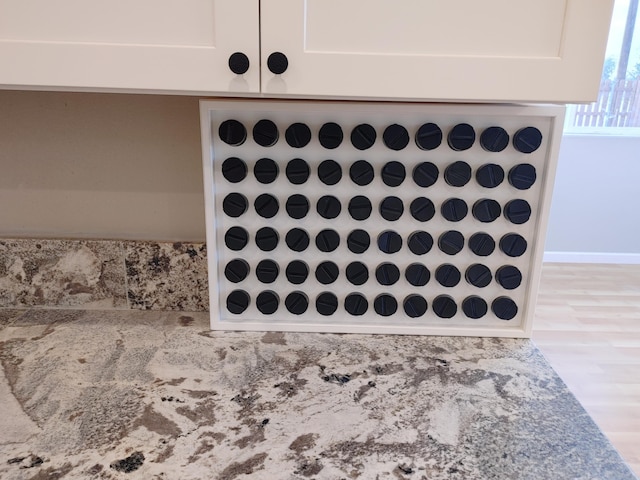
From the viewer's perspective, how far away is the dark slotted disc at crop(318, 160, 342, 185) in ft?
2.80

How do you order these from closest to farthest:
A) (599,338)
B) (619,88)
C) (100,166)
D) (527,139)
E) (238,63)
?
1. (238,63)
2. (527,139)
3. (100,166)
4. (599,338)
5. (619,88)

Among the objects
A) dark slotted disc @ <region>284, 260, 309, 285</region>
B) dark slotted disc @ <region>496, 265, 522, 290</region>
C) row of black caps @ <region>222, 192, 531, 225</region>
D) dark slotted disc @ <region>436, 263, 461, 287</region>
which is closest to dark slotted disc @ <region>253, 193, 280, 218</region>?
row of black caps @ <region>222, 192, 531, 225</region>

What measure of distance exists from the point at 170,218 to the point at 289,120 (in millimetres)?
350

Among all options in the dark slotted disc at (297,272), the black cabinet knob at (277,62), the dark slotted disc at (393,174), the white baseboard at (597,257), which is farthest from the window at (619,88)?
the black cabinet knob at (277,62)

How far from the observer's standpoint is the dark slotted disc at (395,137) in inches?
32.9

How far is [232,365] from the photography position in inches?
31.8

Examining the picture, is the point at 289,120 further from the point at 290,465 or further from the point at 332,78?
the point at 290,465

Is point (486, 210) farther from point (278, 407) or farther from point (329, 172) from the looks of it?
point (278, 407)

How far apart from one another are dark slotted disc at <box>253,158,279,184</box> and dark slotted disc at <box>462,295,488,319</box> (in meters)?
0.43

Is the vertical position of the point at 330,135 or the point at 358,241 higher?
the point at 330,135

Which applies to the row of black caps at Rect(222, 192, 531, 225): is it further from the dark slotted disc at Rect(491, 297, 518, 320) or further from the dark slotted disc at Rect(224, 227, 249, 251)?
the dark slotted disc at Rect(491, 297, 518, 320)

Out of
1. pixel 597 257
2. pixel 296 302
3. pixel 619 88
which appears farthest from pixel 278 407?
pixel 619 88

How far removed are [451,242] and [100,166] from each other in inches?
27.9

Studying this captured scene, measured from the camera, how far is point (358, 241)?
891 millimetres
